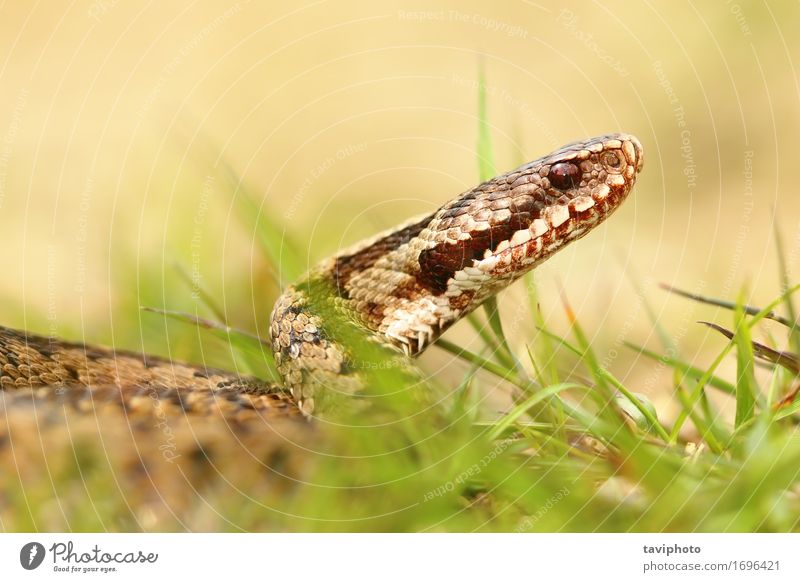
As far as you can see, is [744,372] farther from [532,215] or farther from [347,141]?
[347,141]

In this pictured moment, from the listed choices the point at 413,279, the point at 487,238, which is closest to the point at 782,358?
the point at 487,238

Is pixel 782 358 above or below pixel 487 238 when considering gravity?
below

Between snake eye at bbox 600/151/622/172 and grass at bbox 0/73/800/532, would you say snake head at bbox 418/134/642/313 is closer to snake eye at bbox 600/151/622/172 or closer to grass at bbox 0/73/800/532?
snake eye at bbox 600/151/622/172

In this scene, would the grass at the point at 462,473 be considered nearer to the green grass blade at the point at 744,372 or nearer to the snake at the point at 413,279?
the green grass blade at the point at 744,372

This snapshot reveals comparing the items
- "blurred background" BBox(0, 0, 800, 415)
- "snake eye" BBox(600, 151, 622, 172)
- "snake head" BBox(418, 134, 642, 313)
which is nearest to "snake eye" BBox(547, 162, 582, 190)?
"snake head" BBox(418, 134, 642, 313)

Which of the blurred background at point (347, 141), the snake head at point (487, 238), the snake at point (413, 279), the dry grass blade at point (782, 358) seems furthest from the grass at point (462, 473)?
the blurred background at point (347, 141)

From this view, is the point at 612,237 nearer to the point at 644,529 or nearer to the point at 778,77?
the point at 778,77
